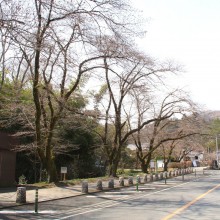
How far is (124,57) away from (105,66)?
530cm

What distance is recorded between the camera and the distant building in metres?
25.4

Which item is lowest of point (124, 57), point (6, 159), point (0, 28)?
point (6, 159)

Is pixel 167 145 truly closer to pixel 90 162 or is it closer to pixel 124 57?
pixel 90 162

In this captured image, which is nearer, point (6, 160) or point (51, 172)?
point (6, 160)

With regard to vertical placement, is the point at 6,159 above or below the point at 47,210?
above

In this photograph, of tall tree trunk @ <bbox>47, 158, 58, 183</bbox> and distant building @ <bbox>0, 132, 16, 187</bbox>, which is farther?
tall tree trunk @ <bbox>47, 158, 58, 183</bbox>

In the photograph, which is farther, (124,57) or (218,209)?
(124,57)

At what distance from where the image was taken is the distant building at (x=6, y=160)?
25.4 m

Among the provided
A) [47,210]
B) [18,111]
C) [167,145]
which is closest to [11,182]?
[18,111]

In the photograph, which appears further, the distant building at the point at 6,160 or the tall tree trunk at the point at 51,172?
the tall tree trunk at the point at 51,172

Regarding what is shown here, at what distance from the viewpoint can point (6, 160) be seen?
A: 86.2ft

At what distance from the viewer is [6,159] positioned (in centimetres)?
2625

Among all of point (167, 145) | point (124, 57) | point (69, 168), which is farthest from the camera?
point (167, 145)

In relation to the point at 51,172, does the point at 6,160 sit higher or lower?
higher
